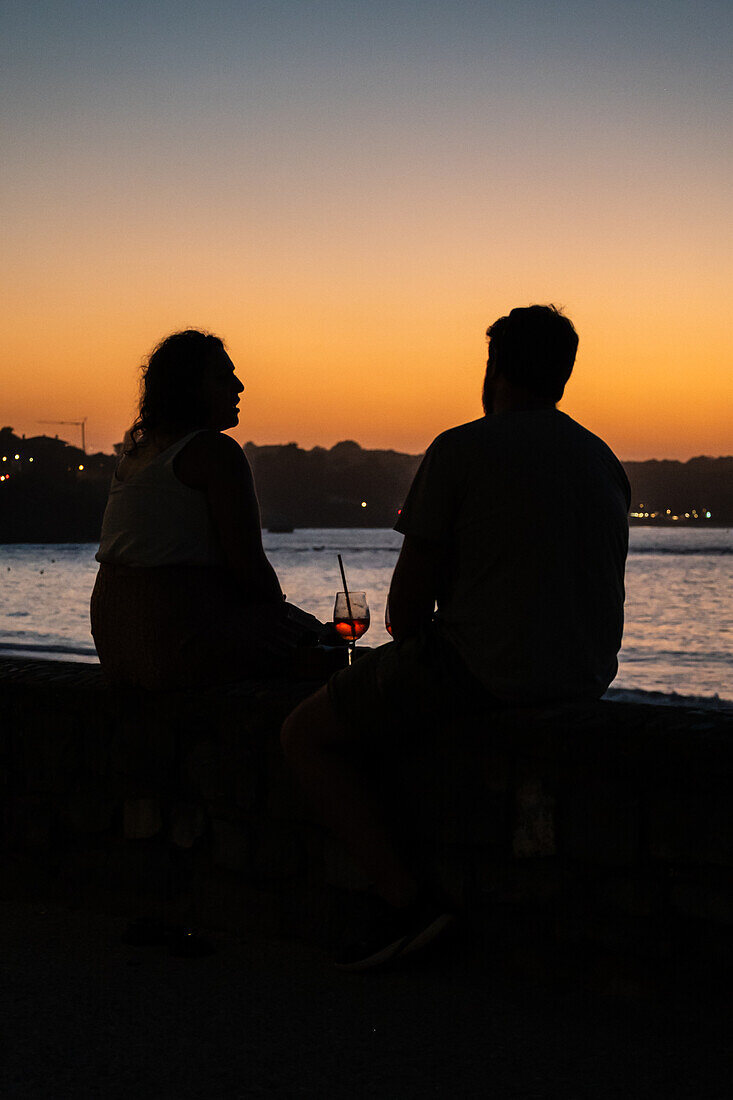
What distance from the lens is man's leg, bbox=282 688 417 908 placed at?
253 cm

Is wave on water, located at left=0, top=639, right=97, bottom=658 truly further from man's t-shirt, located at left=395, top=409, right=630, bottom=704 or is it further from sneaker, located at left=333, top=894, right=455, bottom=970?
man's t-shirt, located at left=395, top=409, right=630, bottom=704

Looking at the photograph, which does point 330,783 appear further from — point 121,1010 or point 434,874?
point 121,1010

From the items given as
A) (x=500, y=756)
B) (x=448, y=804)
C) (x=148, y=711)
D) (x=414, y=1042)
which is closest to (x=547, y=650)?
(x=500, y=756)

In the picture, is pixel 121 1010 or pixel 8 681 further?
pixel 8 681

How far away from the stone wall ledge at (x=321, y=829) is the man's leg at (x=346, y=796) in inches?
5.0

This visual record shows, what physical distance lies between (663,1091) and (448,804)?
0.81 meters

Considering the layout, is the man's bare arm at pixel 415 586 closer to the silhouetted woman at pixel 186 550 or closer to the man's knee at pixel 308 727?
the man's knee at pixel 308 727

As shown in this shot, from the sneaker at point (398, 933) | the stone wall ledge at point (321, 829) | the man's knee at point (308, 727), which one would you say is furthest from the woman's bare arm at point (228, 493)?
the sneaker at point (398, 933)

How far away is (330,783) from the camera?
2.55 meters

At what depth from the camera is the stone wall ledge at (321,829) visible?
2.32m

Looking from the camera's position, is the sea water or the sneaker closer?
the sneaker

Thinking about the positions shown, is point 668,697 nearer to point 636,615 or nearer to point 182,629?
point 182,629

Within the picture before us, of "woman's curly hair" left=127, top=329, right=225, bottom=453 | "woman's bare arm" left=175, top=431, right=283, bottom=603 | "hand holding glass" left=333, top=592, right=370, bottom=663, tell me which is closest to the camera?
"woman's bare arm" left=175, top=431, right=283, bottom=603

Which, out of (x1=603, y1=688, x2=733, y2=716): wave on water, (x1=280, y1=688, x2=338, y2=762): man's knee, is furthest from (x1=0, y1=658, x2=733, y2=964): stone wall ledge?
(x1=603, y1=688, x2=733, y2=716): wave on water
